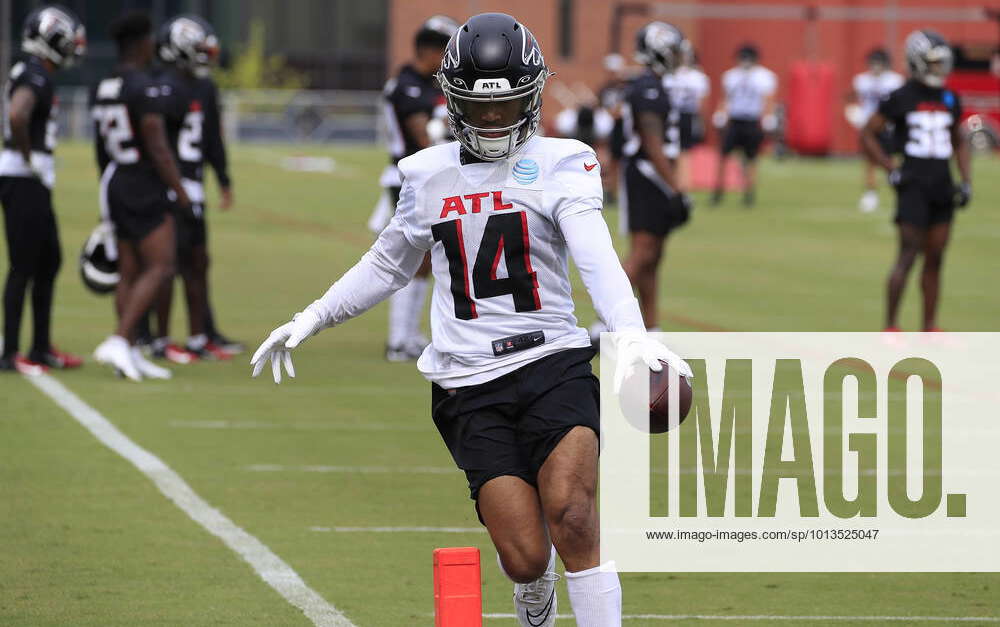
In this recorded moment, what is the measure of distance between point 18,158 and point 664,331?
17.0ft

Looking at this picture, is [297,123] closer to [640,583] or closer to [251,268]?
[251,268]

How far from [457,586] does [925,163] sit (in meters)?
9.30

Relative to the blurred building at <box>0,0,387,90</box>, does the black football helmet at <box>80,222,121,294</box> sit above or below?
above

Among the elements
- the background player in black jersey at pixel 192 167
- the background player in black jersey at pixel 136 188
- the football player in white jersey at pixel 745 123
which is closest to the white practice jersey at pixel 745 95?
the football player in white jersey at pixel 745 123

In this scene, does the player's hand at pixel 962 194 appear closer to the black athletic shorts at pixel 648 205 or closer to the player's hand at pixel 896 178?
the player's hand at pixel 896 178

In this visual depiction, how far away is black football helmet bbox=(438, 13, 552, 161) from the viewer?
198 inches

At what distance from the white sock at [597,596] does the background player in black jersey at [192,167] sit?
7488mm

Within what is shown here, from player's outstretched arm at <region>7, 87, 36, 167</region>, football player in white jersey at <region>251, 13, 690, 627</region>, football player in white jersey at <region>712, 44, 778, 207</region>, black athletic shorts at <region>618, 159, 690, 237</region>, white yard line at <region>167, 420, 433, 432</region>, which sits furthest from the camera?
football player in white jersey at <region>712, 44, 778, 207</region>

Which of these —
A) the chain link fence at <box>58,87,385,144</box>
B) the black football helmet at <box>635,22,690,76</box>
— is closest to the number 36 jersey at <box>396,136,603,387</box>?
the black football helmet at <box>635,22,690,76</box>

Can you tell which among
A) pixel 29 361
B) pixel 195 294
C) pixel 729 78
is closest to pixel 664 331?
pixel 195 294

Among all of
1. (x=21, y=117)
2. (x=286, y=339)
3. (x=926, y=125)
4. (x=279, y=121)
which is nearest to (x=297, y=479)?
(x=286, y=339)

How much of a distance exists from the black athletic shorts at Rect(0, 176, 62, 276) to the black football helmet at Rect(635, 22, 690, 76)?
4182 mm

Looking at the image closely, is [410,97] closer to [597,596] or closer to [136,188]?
[136,188]

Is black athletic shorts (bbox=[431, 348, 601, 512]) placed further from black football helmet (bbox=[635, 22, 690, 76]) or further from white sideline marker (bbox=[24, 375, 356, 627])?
black football helmet (bbox=[635, 22, 690, 76])
